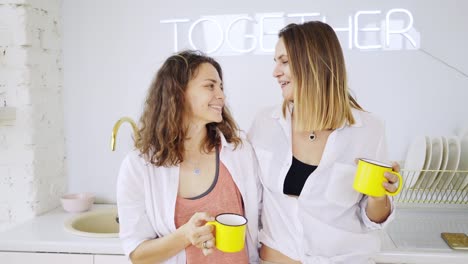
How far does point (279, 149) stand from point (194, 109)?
29cm

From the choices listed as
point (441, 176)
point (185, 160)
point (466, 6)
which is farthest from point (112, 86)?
point (466, 6)

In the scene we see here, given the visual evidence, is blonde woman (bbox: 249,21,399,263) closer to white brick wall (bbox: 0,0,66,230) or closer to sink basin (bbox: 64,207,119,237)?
sink basin (bbox: 64,207,119,237)

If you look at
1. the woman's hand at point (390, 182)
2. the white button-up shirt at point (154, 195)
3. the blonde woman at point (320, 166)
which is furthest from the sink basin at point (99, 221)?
the woman's hand at point (390, 182)

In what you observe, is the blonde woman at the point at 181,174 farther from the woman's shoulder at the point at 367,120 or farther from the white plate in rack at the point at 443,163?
the white plate in rack at the point at 443,163

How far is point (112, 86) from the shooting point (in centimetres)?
212

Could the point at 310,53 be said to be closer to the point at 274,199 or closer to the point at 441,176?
the point at 274,199

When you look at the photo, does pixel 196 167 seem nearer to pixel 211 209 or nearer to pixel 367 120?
pixel 211 209

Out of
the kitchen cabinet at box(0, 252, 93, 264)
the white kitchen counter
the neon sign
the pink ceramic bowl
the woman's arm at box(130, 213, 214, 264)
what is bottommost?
the kitchen cabinet at box(0, 252, 93, 264)

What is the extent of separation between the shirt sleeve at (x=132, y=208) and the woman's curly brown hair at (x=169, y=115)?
→ 0.07 m

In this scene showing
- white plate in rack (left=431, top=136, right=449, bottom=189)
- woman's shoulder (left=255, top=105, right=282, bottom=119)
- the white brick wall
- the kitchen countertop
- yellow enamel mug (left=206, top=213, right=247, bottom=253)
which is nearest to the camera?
yellow enamel mug (left=206, top=213, right=247, bottom=253)

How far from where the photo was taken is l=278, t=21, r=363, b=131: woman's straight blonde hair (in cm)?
117

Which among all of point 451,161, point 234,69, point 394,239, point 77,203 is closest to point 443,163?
point 451,161

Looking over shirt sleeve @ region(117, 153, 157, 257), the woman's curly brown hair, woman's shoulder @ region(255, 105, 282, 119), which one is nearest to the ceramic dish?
woman's shoulder @ region(255, 105, 282, 119)

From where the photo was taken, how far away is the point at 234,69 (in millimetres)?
2027
